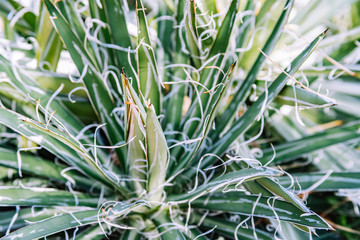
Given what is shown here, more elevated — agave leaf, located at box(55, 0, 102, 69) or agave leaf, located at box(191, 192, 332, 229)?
agave leaf, located at box(55, 0, 102, 69)

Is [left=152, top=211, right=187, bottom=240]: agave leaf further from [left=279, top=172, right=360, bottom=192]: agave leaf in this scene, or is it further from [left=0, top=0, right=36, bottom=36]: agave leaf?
[left=0, top=0, right=36, bottom=36]: agave leaf

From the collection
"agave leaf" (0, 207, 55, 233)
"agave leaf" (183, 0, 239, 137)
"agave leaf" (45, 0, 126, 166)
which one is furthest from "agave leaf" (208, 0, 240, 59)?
"agave leaf" (0, 207, 55, 233)

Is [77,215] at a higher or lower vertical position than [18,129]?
lower

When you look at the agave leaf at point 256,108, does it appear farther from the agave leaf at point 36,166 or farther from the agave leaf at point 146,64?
the agave leaf at point 36,166

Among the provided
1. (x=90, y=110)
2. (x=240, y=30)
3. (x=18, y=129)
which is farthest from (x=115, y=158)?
(x=240, y=30)

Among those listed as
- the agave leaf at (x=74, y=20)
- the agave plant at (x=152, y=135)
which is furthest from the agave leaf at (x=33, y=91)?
the agave leaf at (x=74, y=20)

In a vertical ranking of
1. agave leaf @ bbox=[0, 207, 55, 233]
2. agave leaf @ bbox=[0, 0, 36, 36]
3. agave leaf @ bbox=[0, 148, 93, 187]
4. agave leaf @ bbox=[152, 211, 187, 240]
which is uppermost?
agave leaf @ bbox=[0, 0, 36, 36]

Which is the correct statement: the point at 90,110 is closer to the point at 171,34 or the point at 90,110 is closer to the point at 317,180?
the point at 171,34
